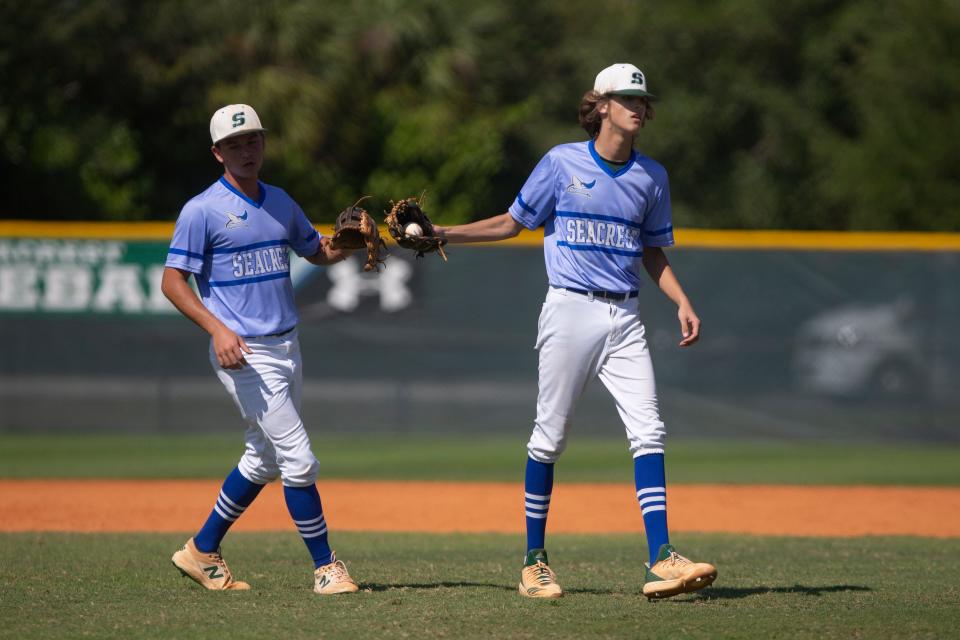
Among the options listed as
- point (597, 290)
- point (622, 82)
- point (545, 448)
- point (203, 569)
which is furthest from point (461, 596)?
point (622, 82)

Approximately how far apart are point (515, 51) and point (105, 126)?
542 inches

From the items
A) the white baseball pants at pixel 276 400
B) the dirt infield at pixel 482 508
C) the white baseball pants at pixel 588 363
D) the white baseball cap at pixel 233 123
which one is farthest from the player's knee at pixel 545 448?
the dirt infield at pixel 482 508

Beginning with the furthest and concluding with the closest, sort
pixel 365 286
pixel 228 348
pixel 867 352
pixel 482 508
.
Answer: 1. pixel 365 286
2. pixel 867 352
3. pixel 482 508
4. pixel 228 348

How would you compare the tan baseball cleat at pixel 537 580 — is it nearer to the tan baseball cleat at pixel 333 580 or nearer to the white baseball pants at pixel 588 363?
the white baseball pants at pixel 588 363

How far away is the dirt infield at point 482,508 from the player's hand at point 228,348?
3488mm

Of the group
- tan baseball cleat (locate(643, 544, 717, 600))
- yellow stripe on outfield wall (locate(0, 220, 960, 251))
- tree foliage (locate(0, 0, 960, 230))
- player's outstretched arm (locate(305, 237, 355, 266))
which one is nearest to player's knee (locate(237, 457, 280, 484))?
player's outstretched arm (locate(305, 237, 355, 266))

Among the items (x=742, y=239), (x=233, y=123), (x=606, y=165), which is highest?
(x=742, y=239)

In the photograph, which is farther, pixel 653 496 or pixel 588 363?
pixel 588 363

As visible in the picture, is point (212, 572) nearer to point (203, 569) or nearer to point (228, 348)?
point (203, 569)

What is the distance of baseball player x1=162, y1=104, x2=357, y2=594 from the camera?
5176 millimetres

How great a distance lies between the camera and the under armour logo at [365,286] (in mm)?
13297

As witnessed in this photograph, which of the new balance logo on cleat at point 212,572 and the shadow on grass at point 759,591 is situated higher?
the new balance logo on cleat at point 212,572

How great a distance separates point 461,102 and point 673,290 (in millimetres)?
19568

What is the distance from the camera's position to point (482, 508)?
31.7ft
